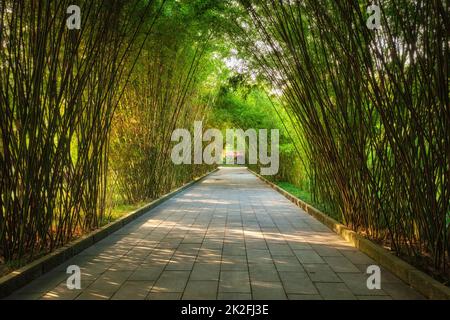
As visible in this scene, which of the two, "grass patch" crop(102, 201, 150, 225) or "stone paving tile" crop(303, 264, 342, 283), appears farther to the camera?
"grass patch" crop(102, 201, 150, 225)

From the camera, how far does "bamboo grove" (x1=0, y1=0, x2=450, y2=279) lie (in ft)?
9.04

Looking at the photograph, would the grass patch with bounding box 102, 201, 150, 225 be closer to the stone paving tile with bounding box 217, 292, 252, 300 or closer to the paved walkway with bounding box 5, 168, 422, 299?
the paved walkway with bounding box 5, 168, 422, 299

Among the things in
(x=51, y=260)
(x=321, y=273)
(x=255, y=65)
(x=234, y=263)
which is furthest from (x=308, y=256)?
(x=255, y=65)

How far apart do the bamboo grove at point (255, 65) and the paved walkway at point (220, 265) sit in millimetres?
364

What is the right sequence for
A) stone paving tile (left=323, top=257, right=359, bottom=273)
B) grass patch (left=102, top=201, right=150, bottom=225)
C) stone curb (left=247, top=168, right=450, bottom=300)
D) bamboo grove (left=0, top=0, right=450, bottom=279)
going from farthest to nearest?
grass patch (left=102, top=201, right=150, bottom=225) → stone paving tile (left=323, top=257, right=359, bottom=273) → bamboo grove (left=0, top=0, right=450, bottom=279) → stone curb (left=247, top=168, right=450, bottom=300)

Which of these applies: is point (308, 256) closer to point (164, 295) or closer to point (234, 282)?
point (234, 282)

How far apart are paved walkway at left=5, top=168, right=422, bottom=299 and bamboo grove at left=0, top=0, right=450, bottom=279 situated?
0.36 meters

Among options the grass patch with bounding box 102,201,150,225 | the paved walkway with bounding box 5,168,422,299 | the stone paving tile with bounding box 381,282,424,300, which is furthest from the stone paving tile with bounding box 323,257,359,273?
the grass patch with bounding box 102,201,150,225

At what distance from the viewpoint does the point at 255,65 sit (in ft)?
23.6

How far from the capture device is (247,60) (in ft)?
24.8

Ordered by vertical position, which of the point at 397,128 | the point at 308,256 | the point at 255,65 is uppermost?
the point at 255,65

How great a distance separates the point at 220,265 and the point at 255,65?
4.77 m

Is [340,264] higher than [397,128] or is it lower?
lower

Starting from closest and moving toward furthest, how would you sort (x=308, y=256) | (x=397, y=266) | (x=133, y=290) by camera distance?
(x=133, y=290) < (x=397, y=266) < (x=308, y=256)
